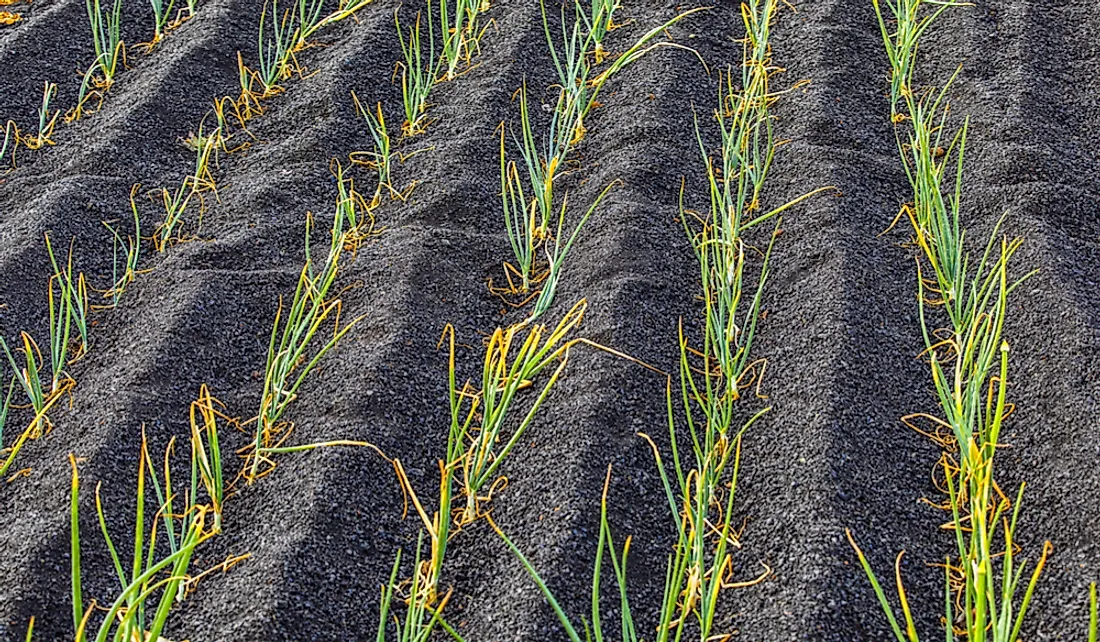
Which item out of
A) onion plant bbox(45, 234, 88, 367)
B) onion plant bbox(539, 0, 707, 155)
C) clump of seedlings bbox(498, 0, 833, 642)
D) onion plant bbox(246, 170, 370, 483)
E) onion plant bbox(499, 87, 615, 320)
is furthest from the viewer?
onion plant bbox(539, 0, 707, 155)

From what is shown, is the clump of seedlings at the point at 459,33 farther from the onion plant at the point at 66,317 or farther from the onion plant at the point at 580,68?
the onion plant at the point at 66,317

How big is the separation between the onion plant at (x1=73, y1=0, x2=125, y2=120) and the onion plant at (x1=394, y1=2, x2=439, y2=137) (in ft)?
1.96

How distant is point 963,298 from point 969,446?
0.59 m

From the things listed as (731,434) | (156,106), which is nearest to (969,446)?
(731,434)

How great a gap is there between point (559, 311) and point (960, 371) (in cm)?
64

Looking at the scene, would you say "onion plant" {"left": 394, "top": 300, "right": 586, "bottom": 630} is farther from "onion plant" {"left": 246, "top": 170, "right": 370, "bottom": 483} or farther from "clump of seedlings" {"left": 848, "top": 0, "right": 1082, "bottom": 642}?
"clump of seedlings" {"left": 848, "top": 0, "right": 1082, "bottom": 642}

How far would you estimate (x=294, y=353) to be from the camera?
1639 mm

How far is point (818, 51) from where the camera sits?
2447 millimetres

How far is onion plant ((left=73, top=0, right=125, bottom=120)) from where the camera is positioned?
7.75 feet

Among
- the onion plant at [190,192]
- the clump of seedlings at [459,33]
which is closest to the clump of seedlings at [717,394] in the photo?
the clump of seedlings at [459,33]

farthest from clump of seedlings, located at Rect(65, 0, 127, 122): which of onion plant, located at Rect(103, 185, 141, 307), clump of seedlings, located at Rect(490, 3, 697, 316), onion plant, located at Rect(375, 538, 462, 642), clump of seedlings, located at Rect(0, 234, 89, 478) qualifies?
onion plant, located at Rect(375, 538, 462, 642)

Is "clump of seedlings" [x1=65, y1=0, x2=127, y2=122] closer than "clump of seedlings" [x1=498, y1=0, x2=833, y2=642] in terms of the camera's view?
No

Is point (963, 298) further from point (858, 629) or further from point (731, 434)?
point (858, 629)

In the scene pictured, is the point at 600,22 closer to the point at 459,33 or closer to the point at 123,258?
the point at 459,33
